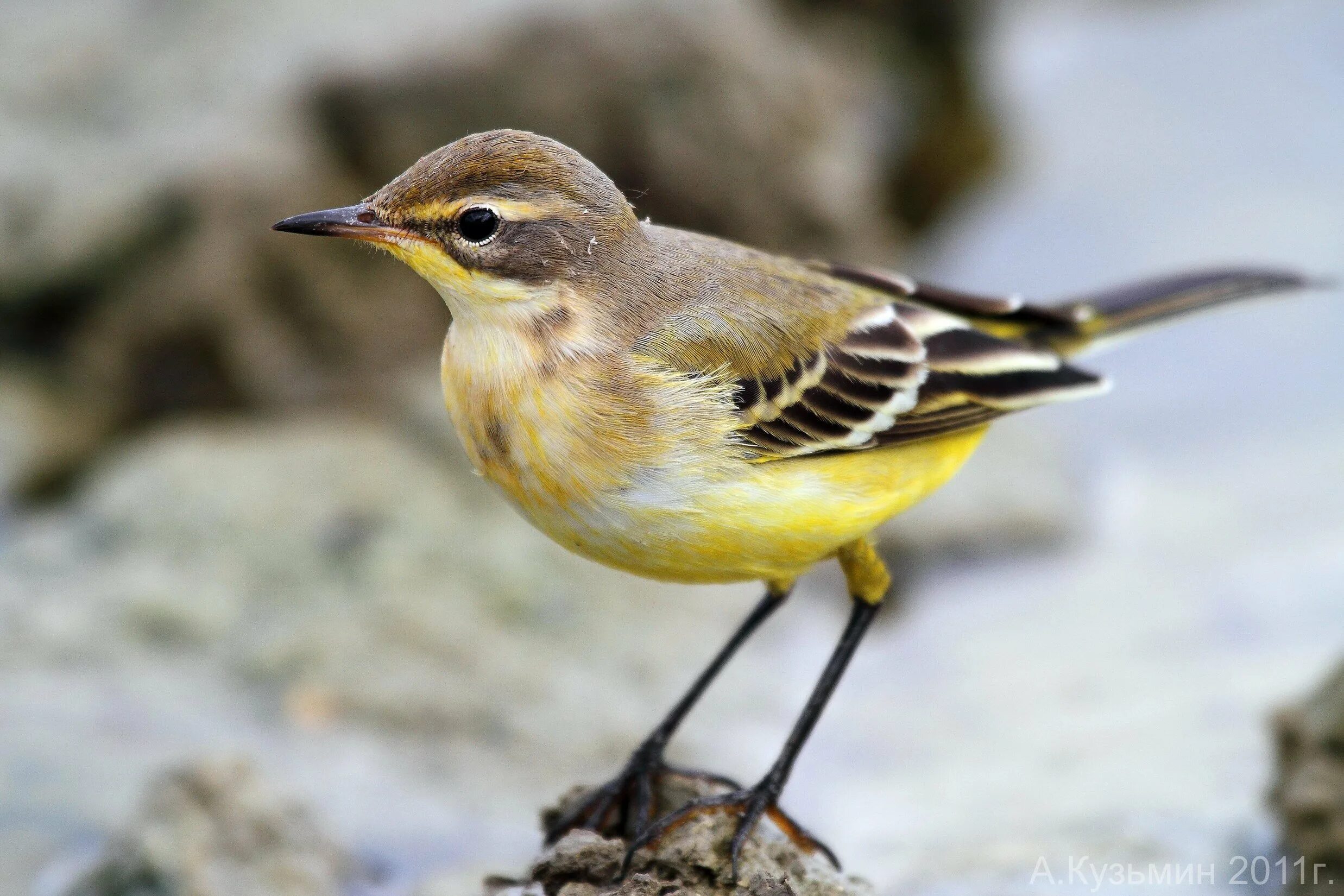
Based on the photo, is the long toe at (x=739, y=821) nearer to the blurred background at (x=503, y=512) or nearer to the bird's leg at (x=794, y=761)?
the bird's leg at (x=794, y=761)

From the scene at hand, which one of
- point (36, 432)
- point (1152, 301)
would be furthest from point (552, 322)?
point (36, 432)

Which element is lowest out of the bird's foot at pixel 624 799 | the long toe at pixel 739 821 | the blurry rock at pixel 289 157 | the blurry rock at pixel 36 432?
the long toe at pixel 739 821

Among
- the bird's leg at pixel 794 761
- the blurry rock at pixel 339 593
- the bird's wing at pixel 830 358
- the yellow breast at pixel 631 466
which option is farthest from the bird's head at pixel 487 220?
the blurry rock at pixel 339 593

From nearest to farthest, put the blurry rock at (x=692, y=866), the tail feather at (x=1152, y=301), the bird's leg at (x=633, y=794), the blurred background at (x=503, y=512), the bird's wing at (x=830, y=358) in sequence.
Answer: the blurry rock at (x=692, y=866)
the bird's wing at (x=830, y=358)
the bird's leg at (x=633, y=794)
the tail feather at (x=1152, y=301)
the blurred background at (x=503, y=512)

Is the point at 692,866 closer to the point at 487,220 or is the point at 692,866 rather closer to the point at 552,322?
the point at 552,322

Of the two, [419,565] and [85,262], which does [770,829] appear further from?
[85,262]

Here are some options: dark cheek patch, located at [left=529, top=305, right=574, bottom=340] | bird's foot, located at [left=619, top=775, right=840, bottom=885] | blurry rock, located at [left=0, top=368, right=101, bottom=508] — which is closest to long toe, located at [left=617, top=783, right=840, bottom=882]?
bird's foot, located at [left=619, top=775, right=840, bottom=885]

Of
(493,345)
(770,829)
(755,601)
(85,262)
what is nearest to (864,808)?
(755,601)

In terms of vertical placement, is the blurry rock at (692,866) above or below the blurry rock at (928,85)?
below
